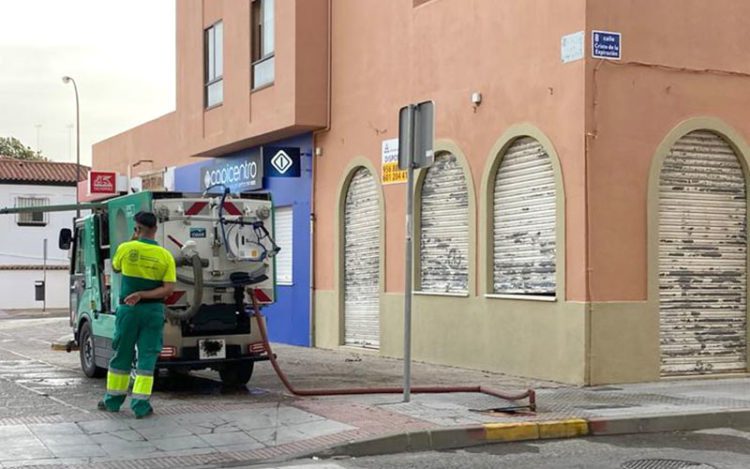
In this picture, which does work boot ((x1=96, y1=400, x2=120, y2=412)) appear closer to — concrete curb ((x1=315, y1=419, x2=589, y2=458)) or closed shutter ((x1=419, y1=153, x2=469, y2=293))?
concrete curb ((x1=315, y1=419, x2=589, y2=458))

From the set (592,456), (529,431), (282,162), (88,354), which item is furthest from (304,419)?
Result: (282,162)

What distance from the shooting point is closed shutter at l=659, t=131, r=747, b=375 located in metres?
12.6

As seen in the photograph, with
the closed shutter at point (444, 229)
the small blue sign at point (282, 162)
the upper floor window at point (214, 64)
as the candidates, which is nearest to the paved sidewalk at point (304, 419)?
the closed shutter at point (444, 229)

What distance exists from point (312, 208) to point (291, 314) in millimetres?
2231

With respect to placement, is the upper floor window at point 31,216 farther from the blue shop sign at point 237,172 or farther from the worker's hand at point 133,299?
the worker's hand at point 133,299

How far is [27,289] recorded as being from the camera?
44719mm

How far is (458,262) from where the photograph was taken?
14.5 meters

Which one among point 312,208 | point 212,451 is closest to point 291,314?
point 312,208

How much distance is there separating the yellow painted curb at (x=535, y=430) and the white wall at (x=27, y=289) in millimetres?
38605

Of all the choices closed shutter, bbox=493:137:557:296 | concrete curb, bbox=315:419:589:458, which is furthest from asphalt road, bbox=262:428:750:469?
closed shutter, bbox=493:137:557:296

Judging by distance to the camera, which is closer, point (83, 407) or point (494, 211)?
point (83, 407)

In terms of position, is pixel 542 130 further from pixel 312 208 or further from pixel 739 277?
pixel 312 208

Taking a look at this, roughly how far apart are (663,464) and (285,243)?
41.6 ft

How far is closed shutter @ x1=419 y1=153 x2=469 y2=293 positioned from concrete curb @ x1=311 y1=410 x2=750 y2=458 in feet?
16.6
